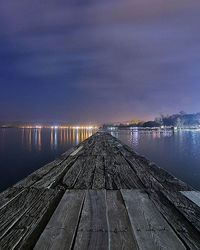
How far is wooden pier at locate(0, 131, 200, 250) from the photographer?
2127mm

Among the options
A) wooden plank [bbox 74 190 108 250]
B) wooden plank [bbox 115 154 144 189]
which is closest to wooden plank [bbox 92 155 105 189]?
wooden plank [bbox 115 154 144 189]

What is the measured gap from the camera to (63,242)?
210cm

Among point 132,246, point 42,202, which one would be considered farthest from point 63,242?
point 42,202

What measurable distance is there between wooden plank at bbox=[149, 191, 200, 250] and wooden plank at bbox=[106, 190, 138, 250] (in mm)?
449

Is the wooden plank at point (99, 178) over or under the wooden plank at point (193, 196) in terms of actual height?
over

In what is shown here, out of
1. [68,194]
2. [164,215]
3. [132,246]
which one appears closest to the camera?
[132,246]

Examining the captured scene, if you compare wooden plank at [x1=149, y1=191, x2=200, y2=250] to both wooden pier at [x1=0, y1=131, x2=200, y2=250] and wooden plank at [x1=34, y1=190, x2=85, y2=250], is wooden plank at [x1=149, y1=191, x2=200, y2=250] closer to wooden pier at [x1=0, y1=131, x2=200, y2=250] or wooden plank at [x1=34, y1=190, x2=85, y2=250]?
wooden pier at [x1=0, y1=131, x2=200, y2=250]

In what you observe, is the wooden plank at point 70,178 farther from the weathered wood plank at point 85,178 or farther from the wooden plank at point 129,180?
the wooden plank at point 129,180

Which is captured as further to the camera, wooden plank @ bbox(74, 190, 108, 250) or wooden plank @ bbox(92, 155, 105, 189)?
wooden plank @ bbox(92, 155, 105, 189)

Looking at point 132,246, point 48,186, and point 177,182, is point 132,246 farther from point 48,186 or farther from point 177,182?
point 177,182

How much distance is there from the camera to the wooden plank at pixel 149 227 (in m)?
2.10

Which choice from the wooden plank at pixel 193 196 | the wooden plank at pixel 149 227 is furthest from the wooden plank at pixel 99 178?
the wooden plank at pixel 193 196

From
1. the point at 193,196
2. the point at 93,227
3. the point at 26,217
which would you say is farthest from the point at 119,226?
the point at 193,196

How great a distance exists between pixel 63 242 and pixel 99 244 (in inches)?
12.3
